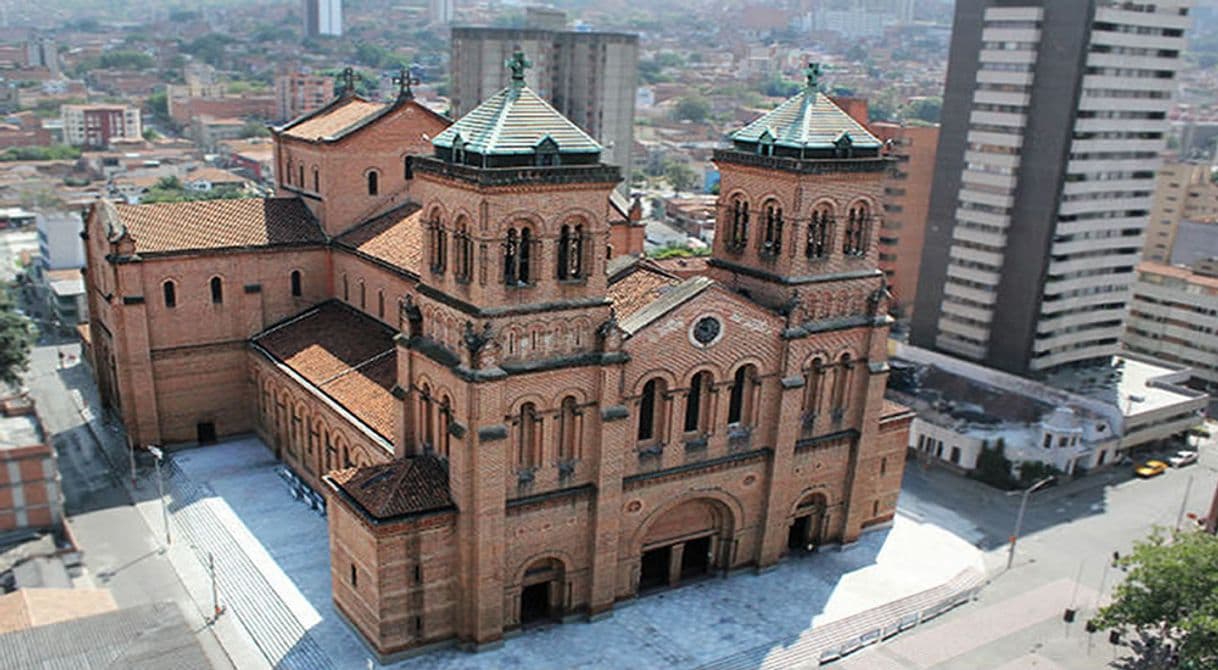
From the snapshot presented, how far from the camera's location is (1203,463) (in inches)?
2744

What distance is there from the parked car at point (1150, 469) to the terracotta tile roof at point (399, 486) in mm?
49990

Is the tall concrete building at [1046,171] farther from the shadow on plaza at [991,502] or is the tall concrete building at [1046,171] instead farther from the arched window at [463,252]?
the arched window at [463,252]

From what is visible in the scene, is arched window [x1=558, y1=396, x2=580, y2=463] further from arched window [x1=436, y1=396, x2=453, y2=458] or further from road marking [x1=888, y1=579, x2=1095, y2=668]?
road marking [x1=888, y1=579, x2=1095, y2=668]

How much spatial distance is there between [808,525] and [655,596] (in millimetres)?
9369

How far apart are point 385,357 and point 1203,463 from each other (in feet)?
185

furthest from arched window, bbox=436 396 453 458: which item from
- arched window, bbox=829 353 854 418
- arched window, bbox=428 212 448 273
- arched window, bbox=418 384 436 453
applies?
arched window, bbox=829 353 854 418

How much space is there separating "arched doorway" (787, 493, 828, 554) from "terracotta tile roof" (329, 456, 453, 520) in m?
18.3

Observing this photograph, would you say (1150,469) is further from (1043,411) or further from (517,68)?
(517,68)

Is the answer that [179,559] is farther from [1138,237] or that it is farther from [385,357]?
[1138,237]

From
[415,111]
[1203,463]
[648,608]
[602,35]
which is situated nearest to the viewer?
[648,608]

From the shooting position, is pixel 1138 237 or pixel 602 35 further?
pixel 602 35

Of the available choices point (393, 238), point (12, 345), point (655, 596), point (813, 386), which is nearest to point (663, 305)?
point (813, 386)

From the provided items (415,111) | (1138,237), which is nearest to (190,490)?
(415,111)

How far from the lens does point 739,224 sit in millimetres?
46656
